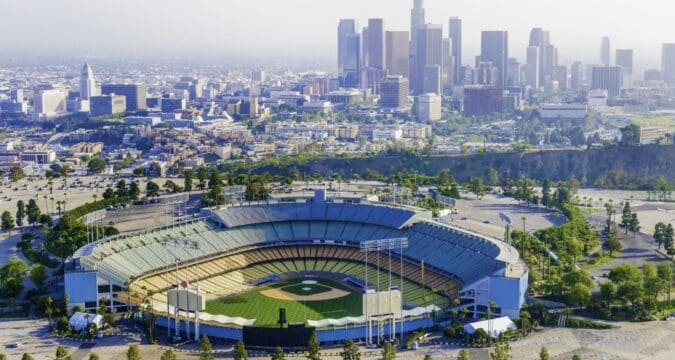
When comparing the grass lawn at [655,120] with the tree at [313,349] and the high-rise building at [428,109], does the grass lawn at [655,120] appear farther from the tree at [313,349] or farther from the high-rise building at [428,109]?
the tree at [313,349]

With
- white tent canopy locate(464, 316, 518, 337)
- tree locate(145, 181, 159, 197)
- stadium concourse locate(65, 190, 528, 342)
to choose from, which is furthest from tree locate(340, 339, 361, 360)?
tree locate(145, 181, 159, 197)

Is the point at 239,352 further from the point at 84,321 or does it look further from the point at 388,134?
the point at 388,134

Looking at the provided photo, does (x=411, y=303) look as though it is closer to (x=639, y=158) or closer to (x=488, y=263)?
(x=488, y=263)

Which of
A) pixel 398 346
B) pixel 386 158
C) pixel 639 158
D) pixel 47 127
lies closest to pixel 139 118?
pixel 47 127

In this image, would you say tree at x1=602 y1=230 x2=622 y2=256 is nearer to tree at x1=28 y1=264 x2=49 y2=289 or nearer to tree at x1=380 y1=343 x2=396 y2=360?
tree at x1=380 y1=343 x2=396 y2=360

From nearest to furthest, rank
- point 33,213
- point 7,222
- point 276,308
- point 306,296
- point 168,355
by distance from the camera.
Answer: point 168,355 < point 276,308 < point 306,296 < point 7,222 < point 33,213

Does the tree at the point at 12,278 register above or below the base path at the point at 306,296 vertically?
above

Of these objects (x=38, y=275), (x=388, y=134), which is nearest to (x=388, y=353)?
(x=38, y=275)

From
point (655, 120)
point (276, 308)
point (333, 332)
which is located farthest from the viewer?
point (655, 120)

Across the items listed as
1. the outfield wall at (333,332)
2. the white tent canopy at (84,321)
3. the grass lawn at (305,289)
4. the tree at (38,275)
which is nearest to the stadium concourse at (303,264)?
the outfield wall at (333,332)
